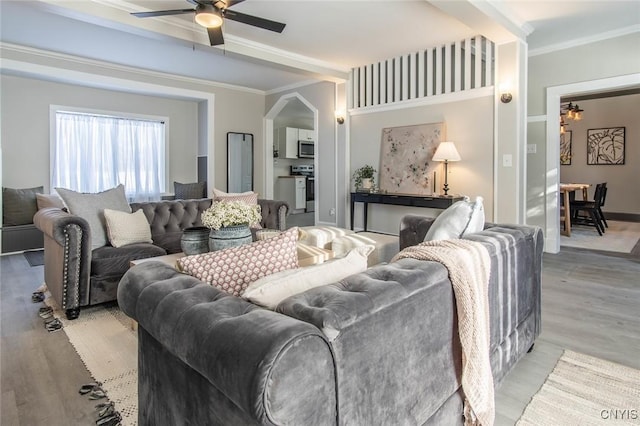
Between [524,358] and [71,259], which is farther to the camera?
[71,259]

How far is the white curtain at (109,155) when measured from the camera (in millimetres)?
5875

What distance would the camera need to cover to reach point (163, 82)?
245 inches

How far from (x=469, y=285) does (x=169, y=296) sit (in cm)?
102

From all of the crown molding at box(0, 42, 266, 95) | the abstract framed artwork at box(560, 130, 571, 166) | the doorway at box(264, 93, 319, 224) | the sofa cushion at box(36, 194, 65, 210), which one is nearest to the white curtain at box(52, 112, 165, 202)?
the crown molding at box(0, 42, 266, 95)

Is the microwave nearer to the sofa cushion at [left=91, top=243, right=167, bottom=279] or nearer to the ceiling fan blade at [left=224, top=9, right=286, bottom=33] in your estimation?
the ceiling fan blade at [left=224, top=9, right=286, bottom=33]

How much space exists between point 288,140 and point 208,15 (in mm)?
6496

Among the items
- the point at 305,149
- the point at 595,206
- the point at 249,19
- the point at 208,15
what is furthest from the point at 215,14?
the point at 305,149

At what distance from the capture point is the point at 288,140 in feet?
31.2

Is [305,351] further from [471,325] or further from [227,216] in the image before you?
[227,216]

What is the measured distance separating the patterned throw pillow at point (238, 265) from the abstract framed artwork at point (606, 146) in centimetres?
915

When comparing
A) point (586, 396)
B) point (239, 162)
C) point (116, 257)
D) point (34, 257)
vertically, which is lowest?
point (586, 396)

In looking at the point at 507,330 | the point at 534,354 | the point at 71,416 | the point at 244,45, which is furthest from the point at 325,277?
the point at 244,45

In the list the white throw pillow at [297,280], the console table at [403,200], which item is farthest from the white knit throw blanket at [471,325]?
the console table at [403,200]

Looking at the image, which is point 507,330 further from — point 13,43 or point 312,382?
point 13,43
